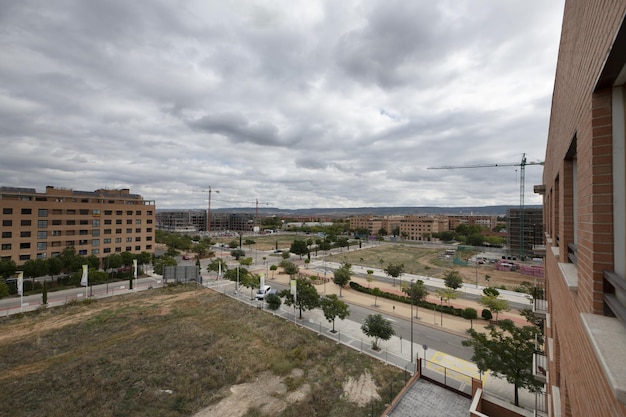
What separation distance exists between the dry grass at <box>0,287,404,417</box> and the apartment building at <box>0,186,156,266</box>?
20.6m

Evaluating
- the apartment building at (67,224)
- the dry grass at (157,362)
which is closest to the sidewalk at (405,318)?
the dry grass at (157,362)

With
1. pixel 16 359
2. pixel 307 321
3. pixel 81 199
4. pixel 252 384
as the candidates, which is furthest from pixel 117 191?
pixel 252 384

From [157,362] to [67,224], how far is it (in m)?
41.4

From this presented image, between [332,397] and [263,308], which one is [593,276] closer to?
[332,397]

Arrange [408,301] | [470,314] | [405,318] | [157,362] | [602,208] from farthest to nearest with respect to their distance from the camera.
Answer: [408,301] → [405,318] → [470,314] → [157,362] → [602,208]

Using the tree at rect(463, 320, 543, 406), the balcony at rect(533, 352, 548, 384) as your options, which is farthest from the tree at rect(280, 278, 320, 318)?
the balcony at rect(533, 352, 548, 384)

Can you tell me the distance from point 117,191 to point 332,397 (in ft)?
235

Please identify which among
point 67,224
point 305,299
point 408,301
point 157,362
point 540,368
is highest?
point 67,224

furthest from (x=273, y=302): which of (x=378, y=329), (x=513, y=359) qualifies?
(x=513, y=359)

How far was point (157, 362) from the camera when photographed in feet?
62.4

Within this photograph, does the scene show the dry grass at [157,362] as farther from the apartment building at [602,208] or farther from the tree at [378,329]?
the apartment building at [602,208]

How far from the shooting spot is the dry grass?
14961mm

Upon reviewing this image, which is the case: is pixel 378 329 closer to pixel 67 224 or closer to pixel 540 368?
pixel 540 368

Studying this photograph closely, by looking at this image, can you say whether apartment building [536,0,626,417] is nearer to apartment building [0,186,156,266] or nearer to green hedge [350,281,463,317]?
green hedge [350,281,463,317]
